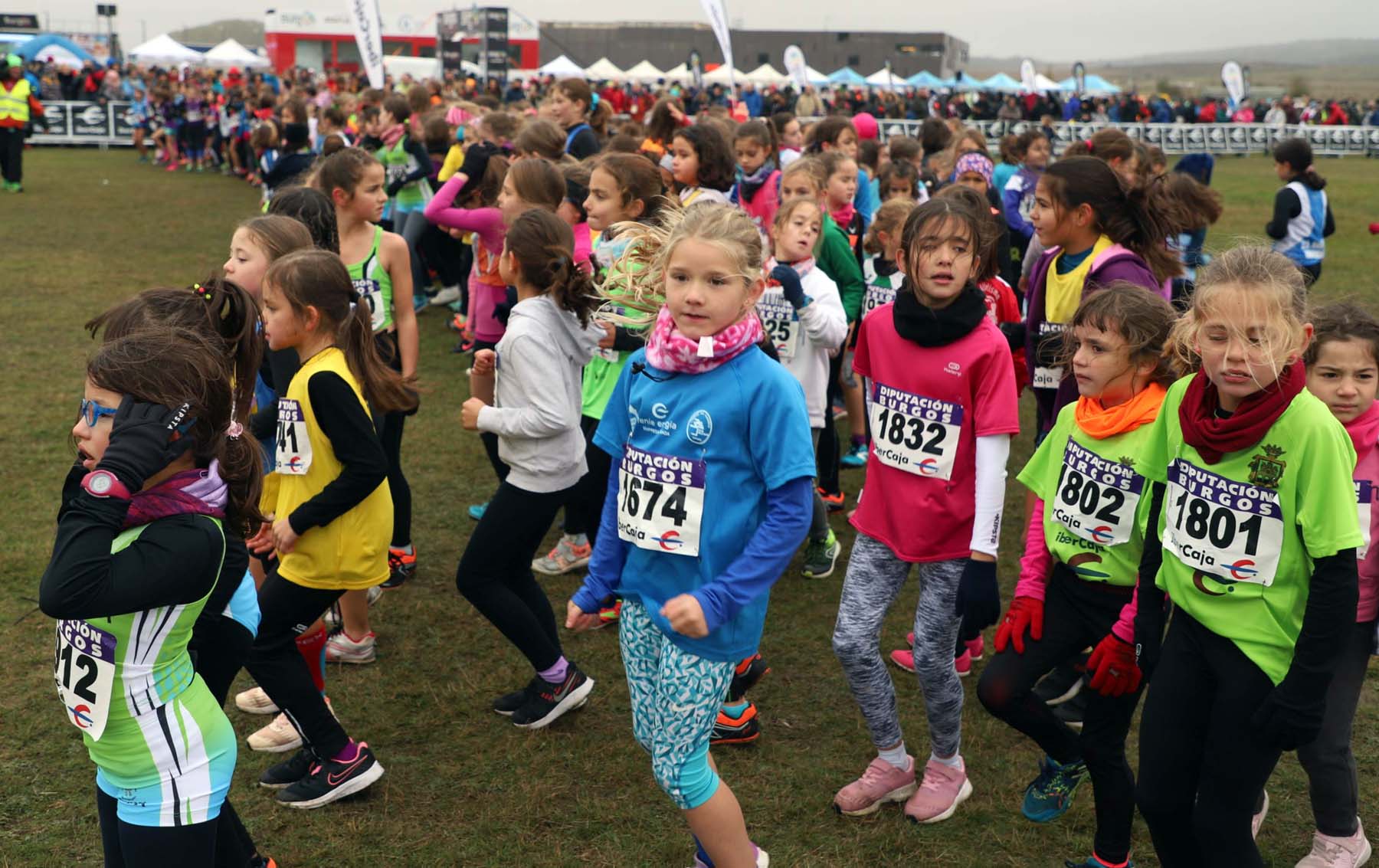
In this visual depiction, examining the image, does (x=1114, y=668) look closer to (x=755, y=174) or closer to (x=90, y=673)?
(x=90, y=673)

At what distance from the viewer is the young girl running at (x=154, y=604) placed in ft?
7.72

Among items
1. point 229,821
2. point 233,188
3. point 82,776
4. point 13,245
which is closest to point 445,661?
point 82,776

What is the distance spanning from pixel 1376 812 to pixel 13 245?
15.0 metres

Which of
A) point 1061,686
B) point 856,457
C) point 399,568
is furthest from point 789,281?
point 856,457

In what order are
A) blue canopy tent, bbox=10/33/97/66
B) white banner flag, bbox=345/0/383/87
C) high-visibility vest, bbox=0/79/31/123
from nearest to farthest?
white banner flag, bbox=345/0/383/87, high-visibility vest, bbox=0/79/31/123, blue canopy tent, bbox=10/33/97/66

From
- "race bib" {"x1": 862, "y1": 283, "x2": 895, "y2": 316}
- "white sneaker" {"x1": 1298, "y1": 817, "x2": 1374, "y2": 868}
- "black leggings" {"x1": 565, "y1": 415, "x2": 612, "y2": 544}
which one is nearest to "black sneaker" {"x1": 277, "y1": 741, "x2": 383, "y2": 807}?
"black leggings" {"x1": 565, "y1": 415, "x2": 612, "y2": 544}

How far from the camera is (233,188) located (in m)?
20.9

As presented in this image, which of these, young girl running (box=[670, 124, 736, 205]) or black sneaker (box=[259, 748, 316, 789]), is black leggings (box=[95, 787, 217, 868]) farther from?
young girl running (box=[670, 124, 736, 205])

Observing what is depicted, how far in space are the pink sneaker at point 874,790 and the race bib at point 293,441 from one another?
2.04 meters

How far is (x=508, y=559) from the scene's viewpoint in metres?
4.10

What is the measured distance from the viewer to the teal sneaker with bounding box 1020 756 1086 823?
11.9 ft

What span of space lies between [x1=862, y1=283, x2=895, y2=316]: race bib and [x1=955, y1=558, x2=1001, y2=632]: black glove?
11.9 ft

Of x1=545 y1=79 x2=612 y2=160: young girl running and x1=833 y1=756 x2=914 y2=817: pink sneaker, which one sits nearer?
x1=833 y1=756 x2=914 y2=817: pink sneaker

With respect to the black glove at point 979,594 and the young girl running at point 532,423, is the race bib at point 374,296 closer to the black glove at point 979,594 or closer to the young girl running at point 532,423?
the young girl running at point 532,423
